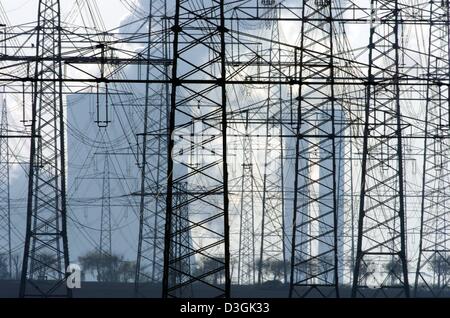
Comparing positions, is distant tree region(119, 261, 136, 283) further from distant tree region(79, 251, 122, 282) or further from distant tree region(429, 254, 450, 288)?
distant tree region(429, 254, 450, 288)

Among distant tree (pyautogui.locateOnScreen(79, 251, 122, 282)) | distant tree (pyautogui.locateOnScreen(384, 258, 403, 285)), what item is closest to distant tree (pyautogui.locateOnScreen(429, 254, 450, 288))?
distant tree (pyautogui.locateOnScreen(384, 258, 403, 285))

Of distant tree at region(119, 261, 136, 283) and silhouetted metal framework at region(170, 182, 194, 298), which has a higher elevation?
distant tree at region(119, 261, 136, 283)

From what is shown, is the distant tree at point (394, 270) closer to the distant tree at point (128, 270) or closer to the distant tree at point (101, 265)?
the distant tree at point (101, 265)

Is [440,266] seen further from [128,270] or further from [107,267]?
[107,267]

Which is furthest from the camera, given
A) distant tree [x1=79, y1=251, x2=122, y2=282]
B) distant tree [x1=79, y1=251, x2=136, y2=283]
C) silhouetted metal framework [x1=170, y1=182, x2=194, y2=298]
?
distant tree [x1=79, y1=251, x2=122, y2=282]

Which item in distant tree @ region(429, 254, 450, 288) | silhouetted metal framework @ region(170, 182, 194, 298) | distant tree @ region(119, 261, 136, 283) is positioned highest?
distant tree @ region(119, 261, 136, 283)

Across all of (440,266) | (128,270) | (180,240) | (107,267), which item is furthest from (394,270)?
(107,267)

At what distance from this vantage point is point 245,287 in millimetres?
61219

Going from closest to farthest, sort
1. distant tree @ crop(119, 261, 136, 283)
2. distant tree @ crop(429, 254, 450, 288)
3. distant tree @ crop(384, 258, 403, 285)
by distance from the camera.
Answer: distant tree @ crop(384, 258, 403, 285) → distant tree @ crop(429, 254, 450, 288) → distant tree @ crop(119, 261, 136, 283)
